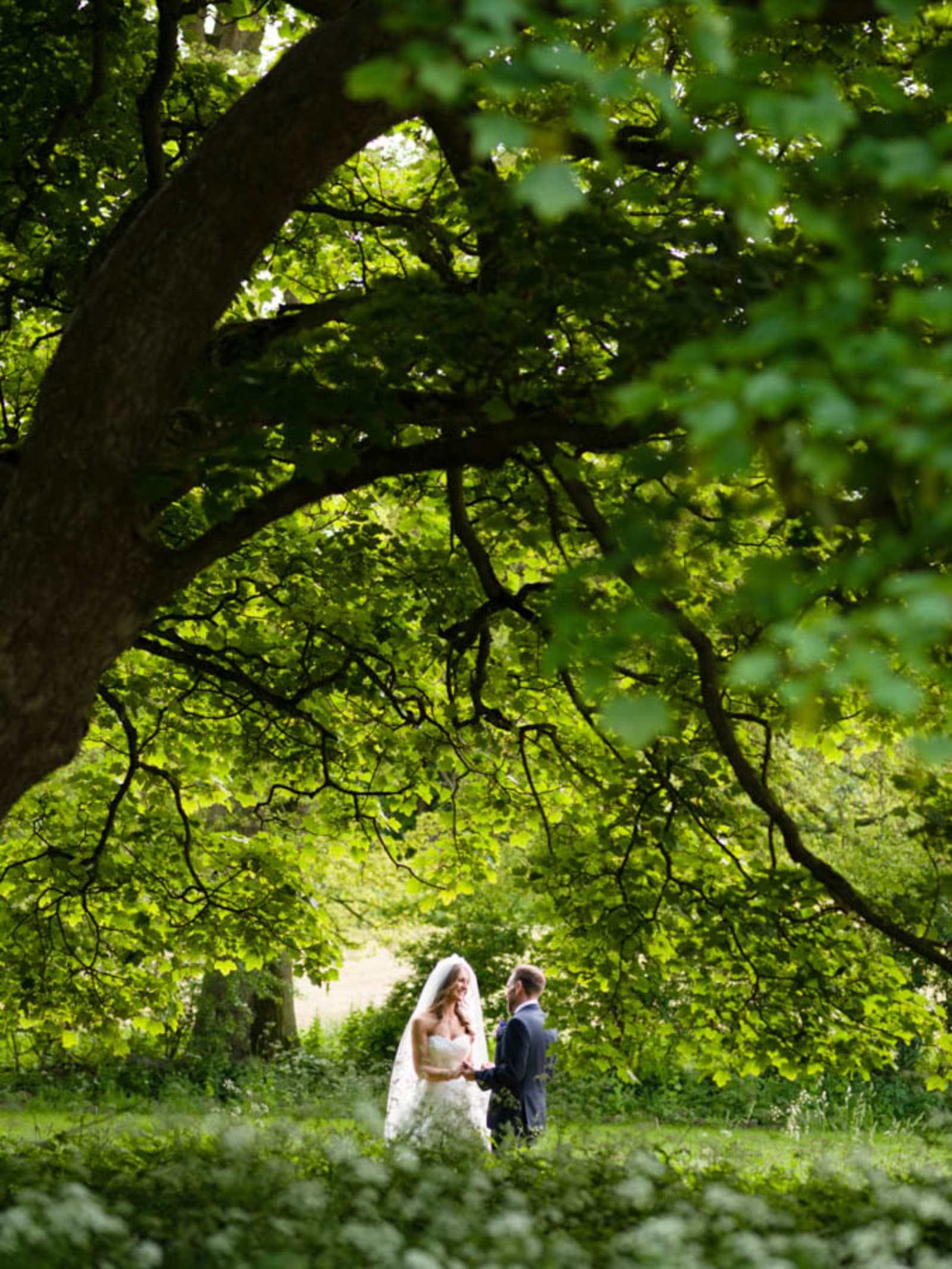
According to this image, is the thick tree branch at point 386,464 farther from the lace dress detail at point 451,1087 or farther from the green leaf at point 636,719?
the lace dress detail at point 451,1087

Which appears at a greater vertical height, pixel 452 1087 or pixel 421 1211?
pixel 452 1087

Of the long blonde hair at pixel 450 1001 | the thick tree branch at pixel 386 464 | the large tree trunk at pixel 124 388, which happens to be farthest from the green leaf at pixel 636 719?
the long blonde hair at pixel 450 1001

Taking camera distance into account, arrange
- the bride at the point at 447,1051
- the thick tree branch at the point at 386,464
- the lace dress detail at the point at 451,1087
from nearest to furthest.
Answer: the thick tree branch at the point at 386,464 → the lace dress detail at the point at 451,1087 → the bride at the point at 447,1051

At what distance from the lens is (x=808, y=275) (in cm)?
418

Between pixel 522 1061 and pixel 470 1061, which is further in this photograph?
pixel 470 1061

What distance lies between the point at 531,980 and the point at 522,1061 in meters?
0.61

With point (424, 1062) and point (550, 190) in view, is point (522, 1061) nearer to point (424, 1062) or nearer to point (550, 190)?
point (424, 1062)

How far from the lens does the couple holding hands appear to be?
30.6 feet

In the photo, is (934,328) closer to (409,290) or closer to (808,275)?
(808,275)

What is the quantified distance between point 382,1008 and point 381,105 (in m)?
16.1

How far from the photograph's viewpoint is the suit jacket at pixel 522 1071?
9.28 metres

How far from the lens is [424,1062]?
35.8ft

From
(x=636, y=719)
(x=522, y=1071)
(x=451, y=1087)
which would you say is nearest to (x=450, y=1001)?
(x=451, y=1087)

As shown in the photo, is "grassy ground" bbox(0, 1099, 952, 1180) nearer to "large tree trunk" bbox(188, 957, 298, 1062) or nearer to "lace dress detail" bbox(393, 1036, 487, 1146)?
"lace dress detail" bbox(393, 1036, 487, 1146)
